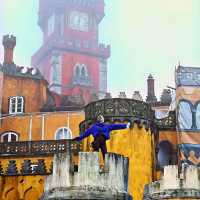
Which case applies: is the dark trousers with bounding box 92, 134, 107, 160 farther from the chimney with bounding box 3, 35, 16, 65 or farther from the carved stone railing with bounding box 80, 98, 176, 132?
the chimney with bounding box 3, 35, 16, 65

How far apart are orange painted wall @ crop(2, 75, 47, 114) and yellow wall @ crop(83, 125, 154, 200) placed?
60.2 ft

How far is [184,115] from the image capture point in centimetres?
4503

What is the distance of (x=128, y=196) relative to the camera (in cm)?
2058

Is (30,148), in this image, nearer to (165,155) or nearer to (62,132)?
(62,132)

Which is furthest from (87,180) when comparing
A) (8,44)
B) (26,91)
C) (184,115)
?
(8,44)

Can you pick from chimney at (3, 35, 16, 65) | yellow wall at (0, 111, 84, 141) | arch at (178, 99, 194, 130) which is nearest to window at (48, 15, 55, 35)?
chimney at (3, 35, 16, 65)

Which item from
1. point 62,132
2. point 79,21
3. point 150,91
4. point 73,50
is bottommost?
point 62,132

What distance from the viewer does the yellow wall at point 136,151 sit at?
1506 inches

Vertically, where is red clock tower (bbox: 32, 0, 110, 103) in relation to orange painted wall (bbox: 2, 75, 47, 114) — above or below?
above

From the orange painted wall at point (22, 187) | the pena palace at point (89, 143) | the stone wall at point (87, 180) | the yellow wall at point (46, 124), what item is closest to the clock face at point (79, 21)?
the pena palace at point (89, 143)

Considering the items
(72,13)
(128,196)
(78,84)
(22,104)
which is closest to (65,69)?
(78,84)

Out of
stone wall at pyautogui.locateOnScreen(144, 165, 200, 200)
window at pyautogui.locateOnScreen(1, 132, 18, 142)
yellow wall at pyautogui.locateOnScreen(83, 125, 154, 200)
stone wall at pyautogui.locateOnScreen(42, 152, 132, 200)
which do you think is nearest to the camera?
stone wall at pyautogui.locateOnScreen(42, 152, 132, 200)

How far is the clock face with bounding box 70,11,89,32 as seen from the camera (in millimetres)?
97250

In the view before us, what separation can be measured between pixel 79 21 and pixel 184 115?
55432mm
